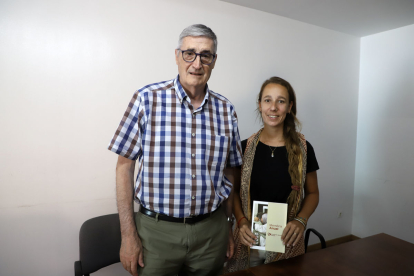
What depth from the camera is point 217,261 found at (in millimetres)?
1463

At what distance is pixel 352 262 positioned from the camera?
1330 mm

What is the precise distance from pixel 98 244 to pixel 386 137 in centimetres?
366

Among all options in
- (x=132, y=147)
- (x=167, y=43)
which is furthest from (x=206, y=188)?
(x=167, y=43)

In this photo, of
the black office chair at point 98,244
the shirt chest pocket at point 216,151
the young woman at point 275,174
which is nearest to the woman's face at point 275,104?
the young woman at point 275,174

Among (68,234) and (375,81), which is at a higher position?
(375,81)

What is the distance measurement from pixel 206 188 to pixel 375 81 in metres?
3.43

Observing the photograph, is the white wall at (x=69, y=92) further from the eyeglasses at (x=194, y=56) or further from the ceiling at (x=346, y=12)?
the eyeglasses at (x=194, y=56)

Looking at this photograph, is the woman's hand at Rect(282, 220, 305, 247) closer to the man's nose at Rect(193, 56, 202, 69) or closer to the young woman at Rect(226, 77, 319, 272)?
the young woman at Rect(226, 77, 319, 272)

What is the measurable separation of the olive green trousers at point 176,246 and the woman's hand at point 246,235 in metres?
0.19

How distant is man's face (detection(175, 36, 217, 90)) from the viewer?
4.40 feet

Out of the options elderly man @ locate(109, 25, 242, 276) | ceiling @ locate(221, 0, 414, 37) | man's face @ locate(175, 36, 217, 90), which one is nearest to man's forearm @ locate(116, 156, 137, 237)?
elderly man @ locate(109, 25, 242, 276)

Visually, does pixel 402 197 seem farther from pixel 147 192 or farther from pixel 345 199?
pixel 147 192

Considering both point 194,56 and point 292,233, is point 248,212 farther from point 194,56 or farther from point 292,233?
point 194,56

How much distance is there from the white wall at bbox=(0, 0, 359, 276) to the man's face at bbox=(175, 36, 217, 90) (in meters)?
1.14
